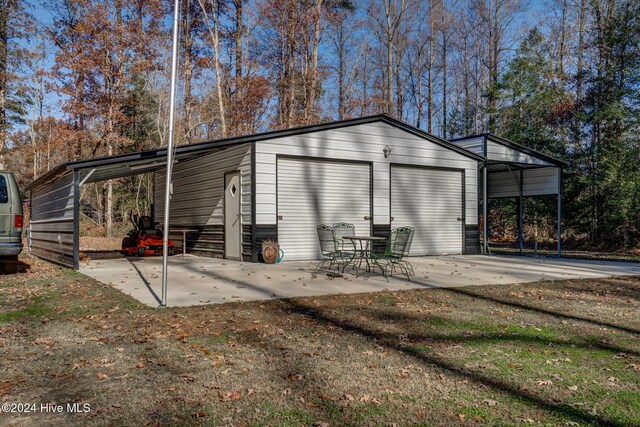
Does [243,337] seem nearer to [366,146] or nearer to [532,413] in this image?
[532,413]

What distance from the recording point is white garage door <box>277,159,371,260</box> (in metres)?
11.0

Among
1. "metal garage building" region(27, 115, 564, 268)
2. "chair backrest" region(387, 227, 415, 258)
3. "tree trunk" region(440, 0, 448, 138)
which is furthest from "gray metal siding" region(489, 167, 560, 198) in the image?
"tree trunk" region(440, 0, 448, 138)

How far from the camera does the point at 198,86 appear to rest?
2206cm

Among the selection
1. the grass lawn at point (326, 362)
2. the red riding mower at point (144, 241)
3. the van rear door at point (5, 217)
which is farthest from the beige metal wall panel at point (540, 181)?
the van rear door at point (5, 217)

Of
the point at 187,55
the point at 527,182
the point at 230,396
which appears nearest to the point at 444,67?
the point at 527,182

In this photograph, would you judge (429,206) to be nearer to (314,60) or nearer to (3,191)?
(3,191)

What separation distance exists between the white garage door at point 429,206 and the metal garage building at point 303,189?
29 millimetres

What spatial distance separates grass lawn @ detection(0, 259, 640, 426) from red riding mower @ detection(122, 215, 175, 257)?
21.3 feet

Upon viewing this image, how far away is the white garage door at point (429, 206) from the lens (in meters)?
12.5

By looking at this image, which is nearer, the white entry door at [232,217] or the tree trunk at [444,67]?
the white entry door at [232,217]

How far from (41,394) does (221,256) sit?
885cm

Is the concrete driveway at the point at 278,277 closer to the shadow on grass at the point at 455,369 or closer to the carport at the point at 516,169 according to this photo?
the shadow on grass at the point at 455,369

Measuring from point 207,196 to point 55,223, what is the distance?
375 cm

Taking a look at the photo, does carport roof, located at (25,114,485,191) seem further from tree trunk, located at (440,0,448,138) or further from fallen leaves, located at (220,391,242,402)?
tree trunk, located at (440,0,448,138)
